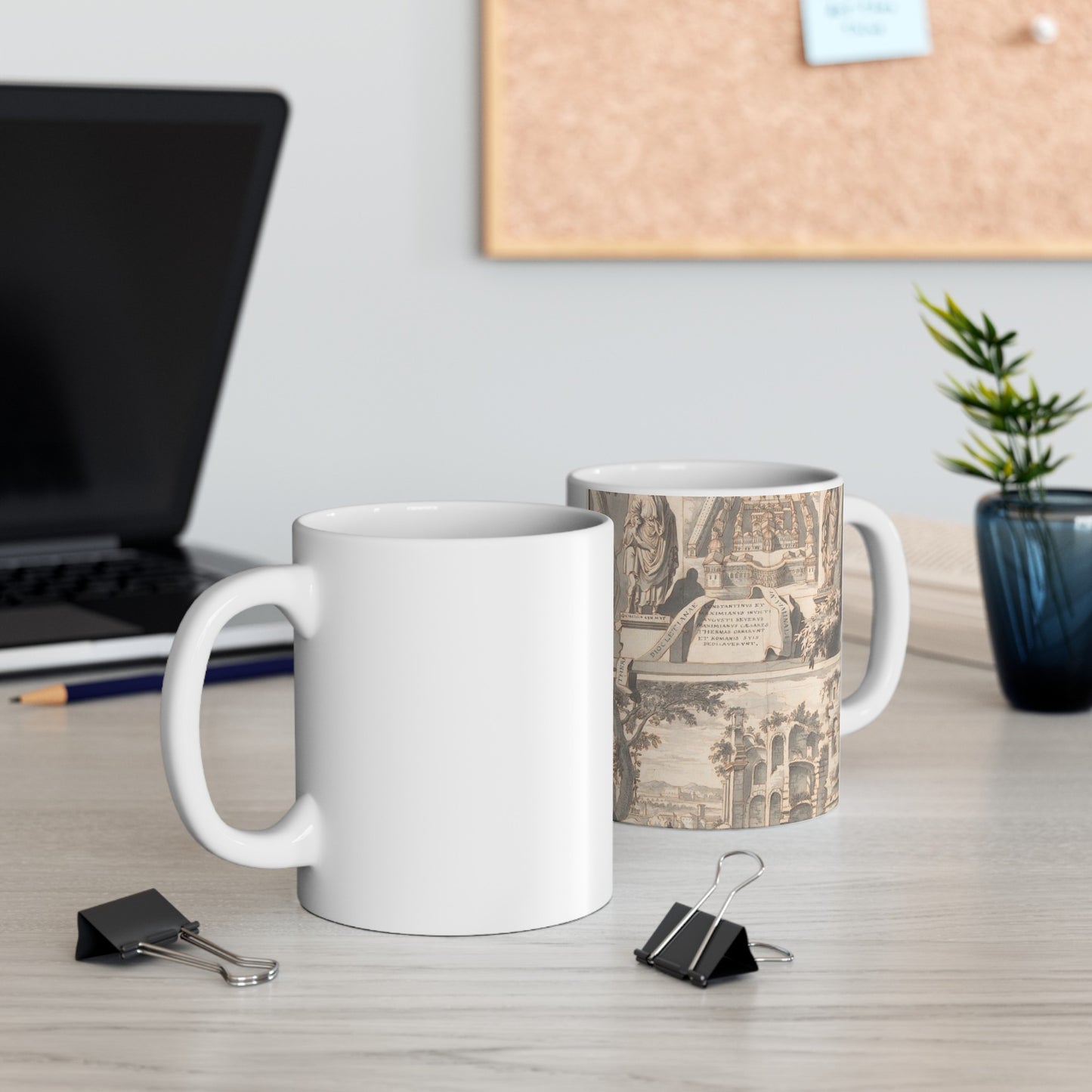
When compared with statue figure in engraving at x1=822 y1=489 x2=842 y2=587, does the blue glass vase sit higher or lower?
lower

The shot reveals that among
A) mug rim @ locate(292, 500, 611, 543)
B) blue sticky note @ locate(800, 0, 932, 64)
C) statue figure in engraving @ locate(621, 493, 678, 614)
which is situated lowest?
statue figure in engraving @ locate(621, 493, 678, 614)

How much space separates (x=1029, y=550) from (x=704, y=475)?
0.18 metres

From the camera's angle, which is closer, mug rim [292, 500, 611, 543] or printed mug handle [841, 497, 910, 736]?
mug rim [292, 500, 611, 543]

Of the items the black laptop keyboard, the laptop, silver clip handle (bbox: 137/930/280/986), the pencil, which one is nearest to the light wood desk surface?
silver clip handle (bbox: 137/930/280/986)

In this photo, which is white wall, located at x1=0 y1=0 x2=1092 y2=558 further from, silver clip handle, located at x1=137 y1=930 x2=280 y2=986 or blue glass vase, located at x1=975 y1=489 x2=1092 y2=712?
silver clip handle, located at x1=137 y1=930 x2=280 y2=986

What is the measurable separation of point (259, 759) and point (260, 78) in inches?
44.8

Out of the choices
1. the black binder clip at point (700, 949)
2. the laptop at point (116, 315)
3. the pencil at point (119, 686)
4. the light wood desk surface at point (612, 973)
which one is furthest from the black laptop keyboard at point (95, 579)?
the black binder clip at point (700, 949)

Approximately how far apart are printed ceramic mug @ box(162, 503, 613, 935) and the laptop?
458 millimetres

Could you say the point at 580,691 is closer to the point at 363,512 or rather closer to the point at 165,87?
the point at 363,512

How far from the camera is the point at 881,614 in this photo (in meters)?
0.57

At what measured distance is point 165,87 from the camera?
0.94 metres

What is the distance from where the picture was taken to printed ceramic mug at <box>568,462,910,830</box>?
49 cm

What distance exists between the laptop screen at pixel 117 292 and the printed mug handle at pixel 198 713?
1.98ft

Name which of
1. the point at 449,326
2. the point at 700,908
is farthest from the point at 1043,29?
the point at 700,908
